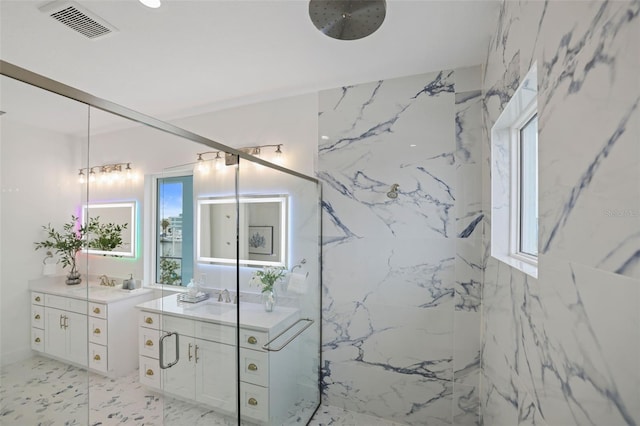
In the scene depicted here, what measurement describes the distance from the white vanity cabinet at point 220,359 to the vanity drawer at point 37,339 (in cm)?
32

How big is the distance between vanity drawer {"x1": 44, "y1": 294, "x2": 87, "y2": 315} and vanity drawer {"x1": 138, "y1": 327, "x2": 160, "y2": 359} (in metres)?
0.27

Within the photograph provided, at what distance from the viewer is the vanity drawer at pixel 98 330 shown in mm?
886

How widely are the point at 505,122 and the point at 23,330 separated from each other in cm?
209

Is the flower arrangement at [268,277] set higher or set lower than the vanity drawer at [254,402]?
higher

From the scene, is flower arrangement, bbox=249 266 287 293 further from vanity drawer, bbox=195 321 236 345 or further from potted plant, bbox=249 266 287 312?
vanity drawer, bbox=195 321 236 345

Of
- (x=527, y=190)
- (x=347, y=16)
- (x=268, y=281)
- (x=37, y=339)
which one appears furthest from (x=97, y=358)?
(x=527, y=190)

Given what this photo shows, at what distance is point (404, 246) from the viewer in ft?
6.86

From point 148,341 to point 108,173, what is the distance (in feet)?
2.21

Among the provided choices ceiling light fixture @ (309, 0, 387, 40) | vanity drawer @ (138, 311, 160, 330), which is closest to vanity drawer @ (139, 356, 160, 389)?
vanity drawer @ (138, 311, 160, 330)

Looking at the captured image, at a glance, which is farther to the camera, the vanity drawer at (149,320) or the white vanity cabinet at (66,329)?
the vanity drawer at (149,320)

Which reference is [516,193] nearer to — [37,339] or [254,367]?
[254,367]

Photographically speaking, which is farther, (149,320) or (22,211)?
(149,320)

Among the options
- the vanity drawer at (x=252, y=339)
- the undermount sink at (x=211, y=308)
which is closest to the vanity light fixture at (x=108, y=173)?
the undermount sink at (x=211, y=308)

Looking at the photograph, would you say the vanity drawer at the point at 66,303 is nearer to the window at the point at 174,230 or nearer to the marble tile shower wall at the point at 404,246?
the window at the point at 174,230
